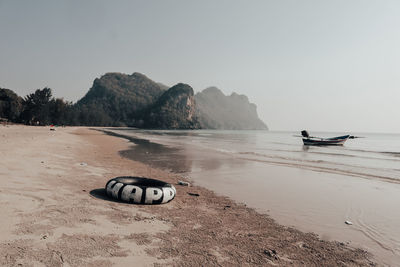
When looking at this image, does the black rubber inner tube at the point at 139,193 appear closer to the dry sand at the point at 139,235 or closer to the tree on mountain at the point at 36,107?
the dry sand at the point at 139,235

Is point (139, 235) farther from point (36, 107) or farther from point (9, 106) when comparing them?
point (9, 106)

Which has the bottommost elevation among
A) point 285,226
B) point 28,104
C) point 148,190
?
point 285,226

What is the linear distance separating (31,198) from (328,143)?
48922 mm

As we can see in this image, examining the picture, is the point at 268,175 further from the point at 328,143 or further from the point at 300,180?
the point at 328,143

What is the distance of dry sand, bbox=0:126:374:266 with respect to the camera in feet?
12.0

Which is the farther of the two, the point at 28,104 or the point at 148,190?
the point at 28,104

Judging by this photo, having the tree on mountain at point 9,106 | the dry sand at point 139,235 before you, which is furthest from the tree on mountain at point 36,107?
the dry sand at point 139,235

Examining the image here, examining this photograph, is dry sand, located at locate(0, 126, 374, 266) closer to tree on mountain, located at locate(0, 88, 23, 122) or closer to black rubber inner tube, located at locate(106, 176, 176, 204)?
black rubber inner tube, located at locate(106, 176, 176, 204)

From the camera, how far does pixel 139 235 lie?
4551 mm

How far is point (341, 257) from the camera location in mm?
4406

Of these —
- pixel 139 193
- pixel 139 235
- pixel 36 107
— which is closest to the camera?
pixel 139 235

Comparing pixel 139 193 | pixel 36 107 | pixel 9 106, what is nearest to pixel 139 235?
pixel 139 193

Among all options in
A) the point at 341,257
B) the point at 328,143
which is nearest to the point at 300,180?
the point at 341,257

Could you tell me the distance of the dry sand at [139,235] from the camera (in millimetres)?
3656
